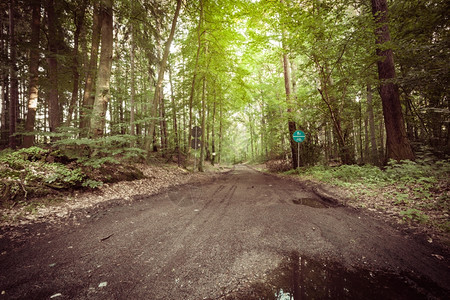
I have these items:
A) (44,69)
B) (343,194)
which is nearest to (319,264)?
(343,194)

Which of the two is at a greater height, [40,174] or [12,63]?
[12,63]

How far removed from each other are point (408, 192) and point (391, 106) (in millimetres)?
4357

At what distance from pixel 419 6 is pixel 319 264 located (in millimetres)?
8952

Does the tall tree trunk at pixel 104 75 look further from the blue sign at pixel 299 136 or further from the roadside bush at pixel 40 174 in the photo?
the blue sign at pixel 299 136

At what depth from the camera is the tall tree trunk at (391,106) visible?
21.2ft

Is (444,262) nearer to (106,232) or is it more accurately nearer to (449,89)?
(106,232)

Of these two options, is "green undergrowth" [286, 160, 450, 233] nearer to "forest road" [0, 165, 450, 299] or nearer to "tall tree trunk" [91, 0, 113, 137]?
"forest road" [0, 165, 450, 299]

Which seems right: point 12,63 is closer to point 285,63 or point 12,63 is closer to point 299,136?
point 299,136

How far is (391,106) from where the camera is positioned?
680 cm

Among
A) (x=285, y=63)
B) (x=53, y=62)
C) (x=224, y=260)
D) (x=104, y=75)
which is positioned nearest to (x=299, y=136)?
(x=285, y=63)

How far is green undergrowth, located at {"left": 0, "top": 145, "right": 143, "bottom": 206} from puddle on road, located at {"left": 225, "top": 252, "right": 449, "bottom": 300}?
509 centimetres

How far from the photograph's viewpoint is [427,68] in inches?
205

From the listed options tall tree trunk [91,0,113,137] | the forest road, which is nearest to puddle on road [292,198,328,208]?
the forest road

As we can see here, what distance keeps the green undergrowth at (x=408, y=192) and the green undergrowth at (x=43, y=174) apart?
7675 mm
